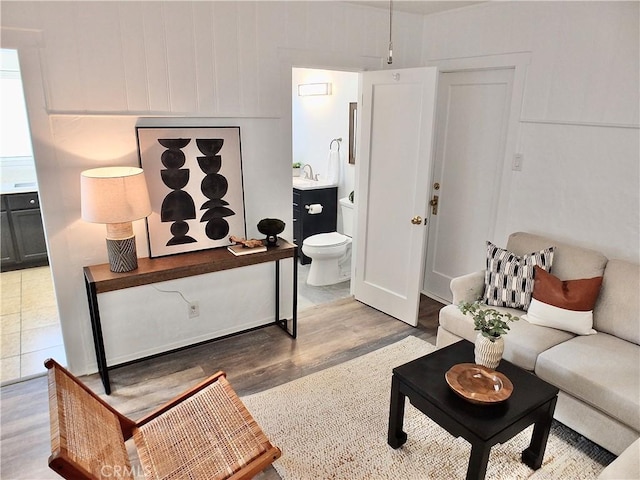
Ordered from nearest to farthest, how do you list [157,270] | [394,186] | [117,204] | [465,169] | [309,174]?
1. [117,204]
2. [157,270]
3. [394,186]
4. [465,169]
5. [309,174]

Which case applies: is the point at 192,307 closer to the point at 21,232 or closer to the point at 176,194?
the point at 176,194

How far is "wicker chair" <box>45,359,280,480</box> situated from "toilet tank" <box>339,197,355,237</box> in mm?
2808

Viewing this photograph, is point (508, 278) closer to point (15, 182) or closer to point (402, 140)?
point (402, 140)

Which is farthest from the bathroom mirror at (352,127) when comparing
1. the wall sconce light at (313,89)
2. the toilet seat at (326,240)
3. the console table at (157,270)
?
the console table at (157,270)

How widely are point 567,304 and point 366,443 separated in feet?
4.56

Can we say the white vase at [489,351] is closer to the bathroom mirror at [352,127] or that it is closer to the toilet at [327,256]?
the toilet at [327,256]

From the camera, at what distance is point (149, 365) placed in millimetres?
2869

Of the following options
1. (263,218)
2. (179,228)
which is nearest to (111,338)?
(179,228)

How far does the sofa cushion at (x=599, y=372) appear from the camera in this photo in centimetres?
195

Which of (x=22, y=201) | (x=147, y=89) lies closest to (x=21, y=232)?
(x=22, y=201)

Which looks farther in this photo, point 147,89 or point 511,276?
point 511,276

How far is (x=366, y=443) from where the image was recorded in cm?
219

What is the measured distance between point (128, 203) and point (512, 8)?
283 cm

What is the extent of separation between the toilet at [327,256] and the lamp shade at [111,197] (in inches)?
77.4
